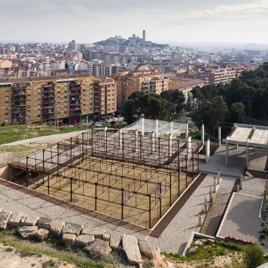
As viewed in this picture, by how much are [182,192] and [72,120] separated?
1449 inches

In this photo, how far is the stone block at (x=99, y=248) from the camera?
8086 mm

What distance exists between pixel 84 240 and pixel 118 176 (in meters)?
5.93

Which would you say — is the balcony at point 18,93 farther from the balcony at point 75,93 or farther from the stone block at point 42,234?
the stone block at point 42,234

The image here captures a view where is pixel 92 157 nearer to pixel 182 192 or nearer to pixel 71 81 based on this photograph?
pixel 182 192

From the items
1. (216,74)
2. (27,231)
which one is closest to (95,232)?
(27,231)

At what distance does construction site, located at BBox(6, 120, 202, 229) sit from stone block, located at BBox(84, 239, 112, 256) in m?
3.88

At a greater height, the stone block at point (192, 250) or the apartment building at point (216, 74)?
the apartment building at point (216, 74)

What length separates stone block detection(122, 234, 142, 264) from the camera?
25.6ft

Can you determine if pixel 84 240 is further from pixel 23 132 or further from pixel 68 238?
pixel 23 132

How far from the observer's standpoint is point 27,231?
9227mm

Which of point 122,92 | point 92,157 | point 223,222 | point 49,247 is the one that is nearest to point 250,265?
point 223,222

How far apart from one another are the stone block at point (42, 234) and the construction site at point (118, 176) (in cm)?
351

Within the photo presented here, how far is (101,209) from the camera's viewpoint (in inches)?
557

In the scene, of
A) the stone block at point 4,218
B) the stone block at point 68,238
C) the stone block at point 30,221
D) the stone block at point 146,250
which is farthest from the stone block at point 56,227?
the stone block at point 146,250
